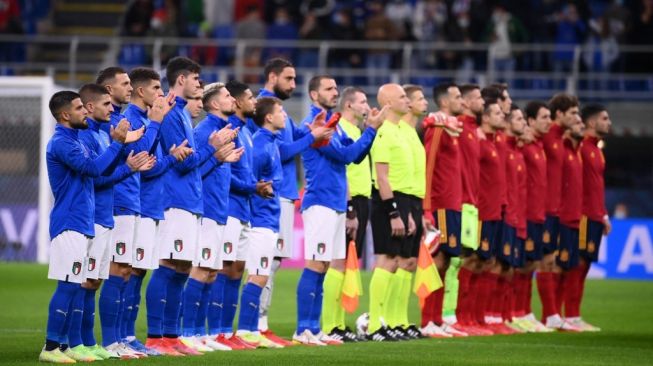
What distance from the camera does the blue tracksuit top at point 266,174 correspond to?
12633 millimetres

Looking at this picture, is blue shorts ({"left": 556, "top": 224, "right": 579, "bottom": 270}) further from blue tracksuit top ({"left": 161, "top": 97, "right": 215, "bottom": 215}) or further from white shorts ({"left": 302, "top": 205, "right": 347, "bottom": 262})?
blue tracksuit top ({"left": 161, "top": 97, "right": 215, "bottom": 215})

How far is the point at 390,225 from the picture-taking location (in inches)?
536

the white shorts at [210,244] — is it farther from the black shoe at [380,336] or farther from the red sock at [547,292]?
the red sock at [547,292]

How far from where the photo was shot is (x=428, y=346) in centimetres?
1283

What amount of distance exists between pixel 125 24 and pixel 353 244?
1657cm

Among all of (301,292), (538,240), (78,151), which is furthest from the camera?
(538,240)

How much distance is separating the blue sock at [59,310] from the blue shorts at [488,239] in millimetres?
5870

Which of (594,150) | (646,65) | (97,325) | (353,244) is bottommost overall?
(97,325)

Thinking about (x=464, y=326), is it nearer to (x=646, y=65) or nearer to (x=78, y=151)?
(x=78, y=151)

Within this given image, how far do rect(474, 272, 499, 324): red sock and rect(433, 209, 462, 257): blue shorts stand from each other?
949 mm

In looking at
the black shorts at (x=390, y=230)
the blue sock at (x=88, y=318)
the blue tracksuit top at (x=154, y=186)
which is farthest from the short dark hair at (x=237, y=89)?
the blue sock at (x=88, y=318)

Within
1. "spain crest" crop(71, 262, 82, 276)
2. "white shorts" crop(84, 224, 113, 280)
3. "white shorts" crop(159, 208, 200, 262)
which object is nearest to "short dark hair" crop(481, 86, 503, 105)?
"white shorts" crop(159, 208, 200, 262)

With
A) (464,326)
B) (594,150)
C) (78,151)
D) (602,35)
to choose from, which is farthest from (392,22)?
(78,151)

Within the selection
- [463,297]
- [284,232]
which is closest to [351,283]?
[284,232]
